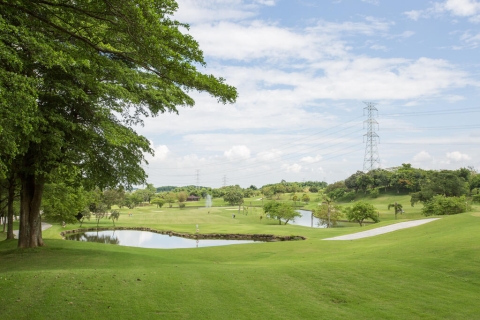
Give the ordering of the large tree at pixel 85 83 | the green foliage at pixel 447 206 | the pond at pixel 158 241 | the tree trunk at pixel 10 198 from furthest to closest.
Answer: the green foliage at pixel 447 206
the pond at pixel 158 241
the tree trunk at pixel 10 198
the large tree at pixel 85 83

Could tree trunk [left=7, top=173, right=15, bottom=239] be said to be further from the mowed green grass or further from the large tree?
the mowed green grass

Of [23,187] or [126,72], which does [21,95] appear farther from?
[23,187]

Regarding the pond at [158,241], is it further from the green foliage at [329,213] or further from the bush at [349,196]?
the bush at [349,196]

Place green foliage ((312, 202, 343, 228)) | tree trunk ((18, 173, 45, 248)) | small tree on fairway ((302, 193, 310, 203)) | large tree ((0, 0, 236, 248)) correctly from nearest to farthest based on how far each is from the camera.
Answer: large tree ((0, 0, 236, 248)), tree trunk ((18, 173, 45, 248)), green foliage ((312, 202, 343, 228)), small tree on fairway ((302, 193, 310, 203))

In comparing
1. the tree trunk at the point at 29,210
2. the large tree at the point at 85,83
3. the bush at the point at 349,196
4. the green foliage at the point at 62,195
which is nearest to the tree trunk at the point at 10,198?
the green foliage at the point at 62,195

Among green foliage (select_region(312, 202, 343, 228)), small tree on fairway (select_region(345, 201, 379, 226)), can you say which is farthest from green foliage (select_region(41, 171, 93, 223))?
green foliage (select_region(312, 202, 343, 228))

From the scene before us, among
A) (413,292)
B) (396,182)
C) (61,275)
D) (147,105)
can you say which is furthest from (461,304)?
(396,182)

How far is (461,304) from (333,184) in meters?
116

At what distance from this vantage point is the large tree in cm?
637

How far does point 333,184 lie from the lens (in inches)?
4774

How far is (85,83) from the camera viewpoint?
12.4 meters

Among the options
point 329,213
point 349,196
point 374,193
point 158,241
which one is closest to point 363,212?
point 329,213

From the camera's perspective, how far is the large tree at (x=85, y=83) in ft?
20.9

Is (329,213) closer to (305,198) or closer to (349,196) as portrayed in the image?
(349,196)
